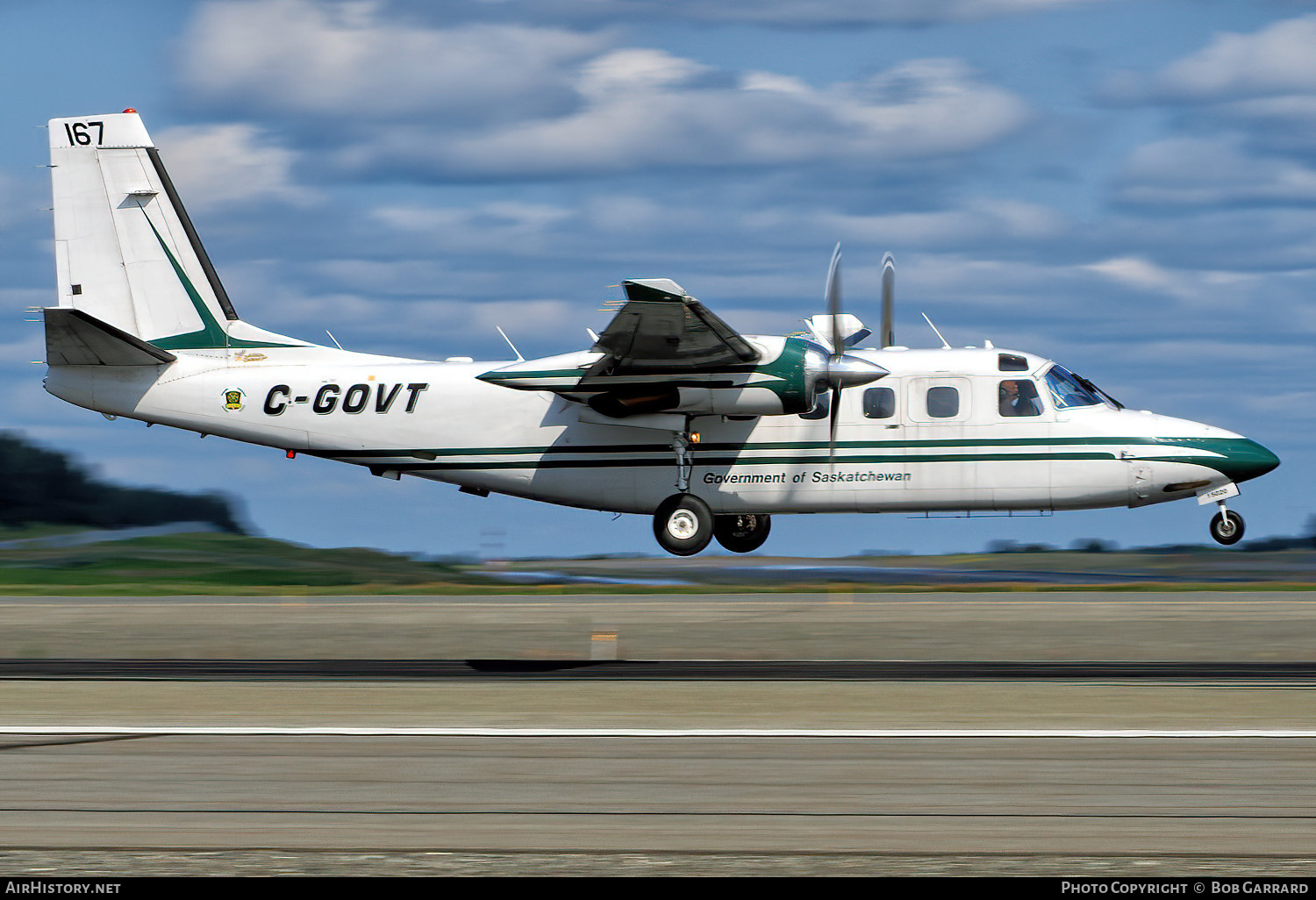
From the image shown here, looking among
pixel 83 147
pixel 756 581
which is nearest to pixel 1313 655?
pixel 756 581

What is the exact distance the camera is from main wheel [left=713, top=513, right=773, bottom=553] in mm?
24625

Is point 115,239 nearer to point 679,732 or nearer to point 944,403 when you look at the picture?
point 944,403

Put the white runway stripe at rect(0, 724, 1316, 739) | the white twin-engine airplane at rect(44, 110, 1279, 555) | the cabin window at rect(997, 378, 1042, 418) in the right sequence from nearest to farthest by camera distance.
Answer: the white runway stripe at rect(0, 724, 1316, 739) < the white twin-engine airplane at rect(44, 110, 1279, 555) < the cabin window at rect(997, 378, 1042, 418)

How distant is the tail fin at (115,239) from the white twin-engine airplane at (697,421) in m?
1.03

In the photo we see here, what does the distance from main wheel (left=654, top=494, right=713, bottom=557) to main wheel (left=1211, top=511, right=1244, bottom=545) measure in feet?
26.7

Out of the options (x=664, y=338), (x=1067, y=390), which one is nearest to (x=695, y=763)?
(x=664, y=338)

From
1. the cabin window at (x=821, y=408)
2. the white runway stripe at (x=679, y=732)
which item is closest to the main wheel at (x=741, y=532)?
the cabin window at (x=821, y=408)

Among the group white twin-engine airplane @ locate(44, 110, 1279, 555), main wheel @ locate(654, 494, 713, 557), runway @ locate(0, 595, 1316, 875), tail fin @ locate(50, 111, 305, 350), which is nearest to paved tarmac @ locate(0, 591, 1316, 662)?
runway @ locate(0, 595, 1316, 875)

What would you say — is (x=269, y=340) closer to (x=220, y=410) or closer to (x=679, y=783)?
(x=220, y=410)

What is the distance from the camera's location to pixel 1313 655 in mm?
15773

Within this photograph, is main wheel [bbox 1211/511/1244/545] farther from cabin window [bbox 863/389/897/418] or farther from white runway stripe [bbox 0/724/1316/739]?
white runway stripe [bbox 0/724/1316/739]

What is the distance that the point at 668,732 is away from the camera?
35.3 feet

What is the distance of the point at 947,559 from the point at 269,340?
1531cm

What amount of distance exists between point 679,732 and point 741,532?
1403 cm
